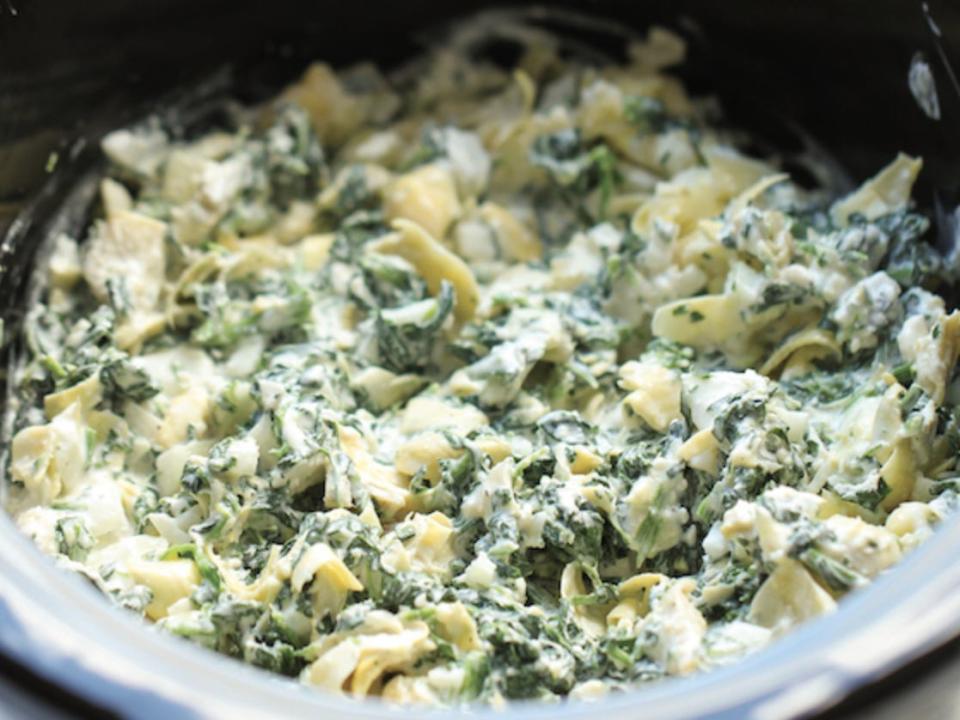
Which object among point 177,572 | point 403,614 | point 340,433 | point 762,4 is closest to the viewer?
point 403,614

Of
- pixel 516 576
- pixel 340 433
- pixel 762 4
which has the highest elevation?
pixel 762 4

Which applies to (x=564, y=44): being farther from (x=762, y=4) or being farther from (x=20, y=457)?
(x=20, y=457)

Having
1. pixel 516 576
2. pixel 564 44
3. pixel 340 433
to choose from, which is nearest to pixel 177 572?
pixel 340 433

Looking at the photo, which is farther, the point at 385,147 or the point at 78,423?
the point at 385,147

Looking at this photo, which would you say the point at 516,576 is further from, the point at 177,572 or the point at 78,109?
the point at 78,109

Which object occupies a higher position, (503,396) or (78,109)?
(78,109)

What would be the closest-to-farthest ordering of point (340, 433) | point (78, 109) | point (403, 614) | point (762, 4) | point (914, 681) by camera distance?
point (914, 681) < point (403, 614) < point (340, 433) < point (78, 109) < point (762, 4)
